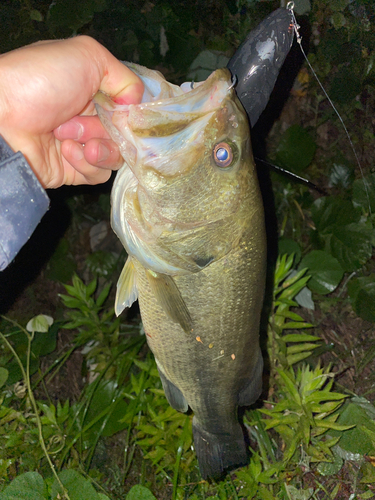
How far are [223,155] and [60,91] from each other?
68 cm

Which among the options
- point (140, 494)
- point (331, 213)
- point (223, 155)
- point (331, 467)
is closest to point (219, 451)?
point (140, 494)

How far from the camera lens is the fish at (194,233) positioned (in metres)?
1.30

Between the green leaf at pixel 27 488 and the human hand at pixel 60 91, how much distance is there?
6.22 ft

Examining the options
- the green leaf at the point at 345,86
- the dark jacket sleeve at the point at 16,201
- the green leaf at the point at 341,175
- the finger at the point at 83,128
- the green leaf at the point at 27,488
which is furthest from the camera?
the green leaf at the point at 341,175

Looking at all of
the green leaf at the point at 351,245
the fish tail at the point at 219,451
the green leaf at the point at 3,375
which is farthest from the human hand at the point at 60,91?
the green leaf at the point at 351,245

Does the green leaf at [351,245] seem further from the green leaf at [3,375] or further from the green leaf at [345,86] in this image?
the green leaf at [3,375]

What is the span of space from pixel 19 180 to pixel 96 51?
569 mm

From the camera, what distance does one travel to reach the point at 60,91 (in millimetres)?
1454

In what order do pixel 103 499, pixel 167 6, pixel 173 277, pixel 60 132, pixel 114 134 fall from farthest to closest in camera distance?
pixel 167 6 < pixel 103 499 < pixel 60 132 < pixel 173 277 < pixel 114 134

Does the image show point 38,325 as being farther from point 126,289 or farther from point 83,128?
point 83,128

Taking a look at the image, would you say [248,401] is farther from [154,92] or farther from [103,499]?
[154,92]

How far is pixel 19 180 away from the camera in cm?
139

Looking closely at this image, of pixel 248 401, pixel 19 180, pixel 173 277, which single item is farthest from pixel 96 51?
pixel 248 401

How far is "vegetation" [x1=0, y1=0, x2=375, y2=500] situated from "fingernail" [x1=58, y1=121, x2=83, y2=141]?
1.56 metres
